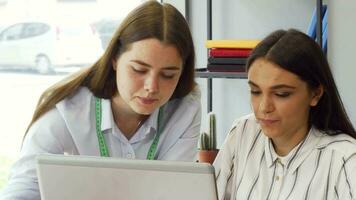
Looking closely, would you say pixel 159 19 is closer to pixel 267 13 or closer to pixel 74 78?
pixel 74 78

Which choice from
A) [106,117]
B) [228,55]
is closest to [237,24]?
[228,55]

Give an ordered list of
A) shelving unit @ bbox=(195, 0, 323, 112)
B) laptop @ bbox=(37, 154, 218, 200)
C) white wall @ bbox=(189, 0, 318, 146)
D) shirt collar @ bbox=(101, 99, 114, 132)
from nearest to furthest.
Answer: laptop @ bbox=(37, 154, 218, 200), shirt collar @ bbox=(101, 99, 114, 132), shelving unit @ bbox=(195, 0, 323, 112), white wall @ bbox=(189, 0, 318, 146)

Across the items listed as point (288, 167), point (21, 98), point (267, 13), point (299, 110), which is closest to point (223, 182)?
point (288, 167)

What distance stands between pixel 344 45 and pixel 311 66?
68 cm

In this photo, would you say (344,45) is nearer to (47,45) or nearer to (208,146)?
(208,146)

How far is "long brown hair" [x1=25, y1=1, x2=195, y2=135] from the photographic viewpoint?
1402 mm

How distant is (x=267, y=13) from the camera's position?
8.36 ft

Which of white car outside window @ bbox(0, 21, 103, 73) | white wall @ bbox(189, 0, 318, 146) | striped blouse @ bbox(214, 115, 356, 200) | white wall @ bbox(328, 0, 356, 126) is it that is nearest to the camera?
striped blouse @ bbox(214, 115, 356, 200)

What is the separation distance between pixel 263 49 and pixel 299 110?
0.57 feet

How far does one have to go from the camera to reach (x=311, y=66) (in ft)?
4.48

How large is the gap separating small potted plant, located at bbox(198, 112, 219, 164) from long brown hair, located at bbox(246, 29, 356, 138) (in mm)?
761

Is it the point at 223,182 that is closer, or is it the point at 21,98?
the point at 223,182

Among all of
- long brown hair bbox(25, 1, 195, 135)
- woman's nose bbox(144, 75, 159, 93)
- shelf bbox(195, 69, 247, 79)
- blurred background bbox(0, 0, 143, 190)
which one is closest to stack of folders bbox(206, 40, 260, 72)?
shelf bbox(195, 69, 247, 79)

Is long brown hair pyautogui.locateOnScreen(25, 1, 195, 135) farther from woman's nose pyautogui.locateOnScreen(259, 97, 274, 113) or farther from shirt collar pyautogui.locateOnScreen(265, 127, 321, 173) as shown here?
shirt collar pyautogui.locateOnScreen(265, 127, 321, 173)
